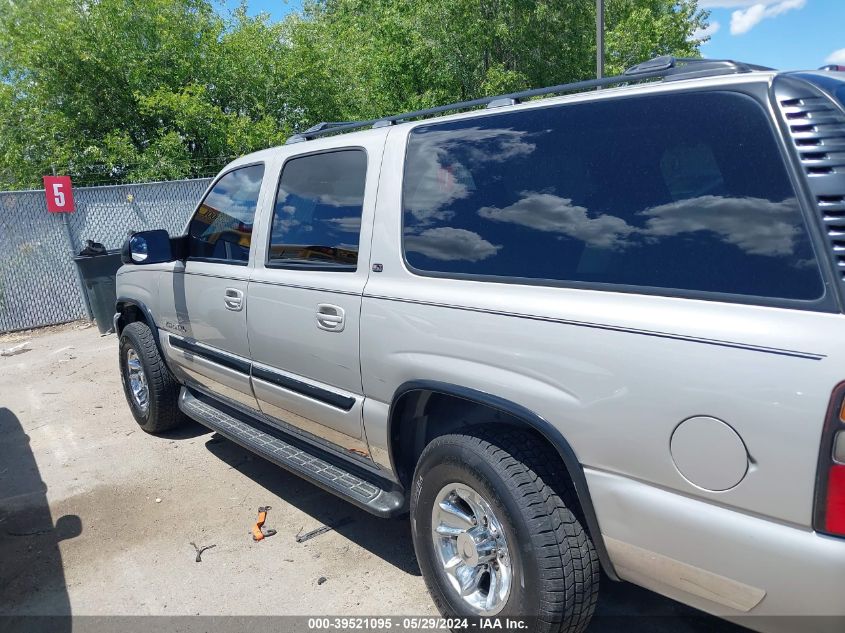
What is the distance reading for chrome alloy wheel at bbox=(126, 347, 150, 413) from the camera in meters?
5.44

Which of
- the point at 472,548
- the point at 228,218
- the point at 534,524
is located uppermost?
the point at 228,218

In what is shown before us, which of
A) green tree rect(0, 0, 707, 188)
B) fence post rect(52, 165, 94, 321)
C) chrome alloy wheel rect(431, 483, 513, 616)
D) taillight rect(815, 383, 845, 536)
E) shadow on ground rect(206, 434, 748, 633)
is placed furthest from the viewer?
green tree rect(0, 0, 707, 188)

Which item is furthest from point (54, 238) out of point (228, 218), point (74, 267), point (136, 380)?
point (228, 218)

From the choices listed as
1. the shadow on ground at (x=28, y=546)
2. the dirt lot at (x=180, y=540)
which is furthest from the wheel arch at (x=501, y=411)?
the shadow on ground at (x=28, y=546)

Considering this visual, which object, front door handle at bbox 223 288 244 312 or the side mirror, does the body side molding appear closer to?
front door handle at bbox 223 288 244 312

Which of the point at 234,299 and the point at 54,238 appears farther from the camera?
the point at 54,238

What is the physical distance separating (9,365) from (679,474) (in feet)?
28.1

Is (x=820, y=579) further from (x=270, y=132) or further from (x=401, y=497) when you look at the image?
(x=270, y=132)

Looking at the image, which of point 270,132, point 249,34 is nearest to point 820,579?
point 270,132

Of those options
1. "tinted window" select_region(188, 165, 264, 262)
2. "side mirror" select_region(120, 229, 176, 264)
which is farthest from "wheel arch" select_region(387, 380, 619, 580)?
"side mirror" select_region(120, 229, 176, 264)

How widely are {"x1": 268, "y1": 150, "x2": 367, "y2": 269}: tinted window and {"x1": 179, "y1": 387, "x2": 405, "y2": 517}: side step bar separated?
3.39 feet

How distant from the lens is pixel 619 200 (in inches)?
85.0

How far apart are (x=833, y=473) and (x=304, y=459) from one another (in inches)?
102

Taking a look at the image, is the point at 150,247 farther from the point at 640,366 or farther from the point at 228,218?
the point at 640,366
